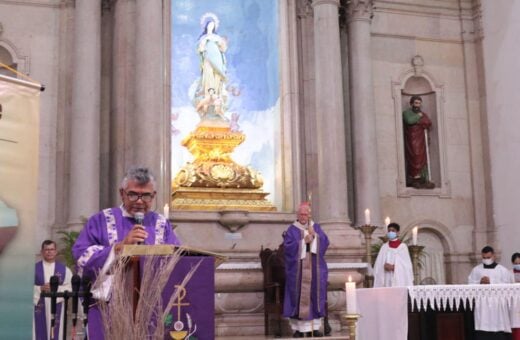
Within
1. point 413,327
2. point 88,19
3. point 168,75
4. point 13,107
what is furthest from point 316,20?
point 13,107

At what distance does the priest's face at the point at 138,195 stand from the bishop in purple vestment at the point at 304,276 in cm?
591

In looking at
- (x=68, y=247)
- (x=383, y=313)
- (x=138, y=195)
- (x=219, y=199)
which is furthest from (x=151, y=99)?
(x=138, y=195)

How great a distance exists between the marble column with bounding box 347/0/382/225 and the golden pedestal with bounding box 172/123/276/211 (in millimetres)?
1760

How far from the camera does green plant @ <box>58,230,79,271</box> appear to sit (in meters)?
11.9

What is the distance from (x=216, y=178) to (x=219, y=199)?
0.36 m

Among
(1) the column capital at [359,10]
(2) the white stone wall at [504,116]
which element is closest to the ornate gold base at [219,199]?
(1) the column capital at [359,10]

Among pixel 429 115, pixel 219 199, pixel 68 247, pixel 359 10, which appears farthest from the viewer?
pixel 429 115

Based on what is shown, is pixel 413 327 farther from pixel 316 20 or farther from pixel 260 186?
pixel 316 20

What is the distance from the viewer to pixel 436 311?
9984 millimetres

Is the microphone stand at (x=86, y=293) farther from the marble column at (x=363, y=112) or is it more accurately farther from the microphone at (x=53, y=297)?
the marble column at (x=363, y=112)

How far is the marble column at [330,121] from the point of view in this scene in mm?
13312

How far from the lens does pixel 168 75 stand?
522 inches

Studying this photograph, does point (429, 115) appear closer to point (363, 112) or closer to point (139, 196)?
point (363, 112)

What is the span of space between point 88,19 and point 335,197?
199 inches
